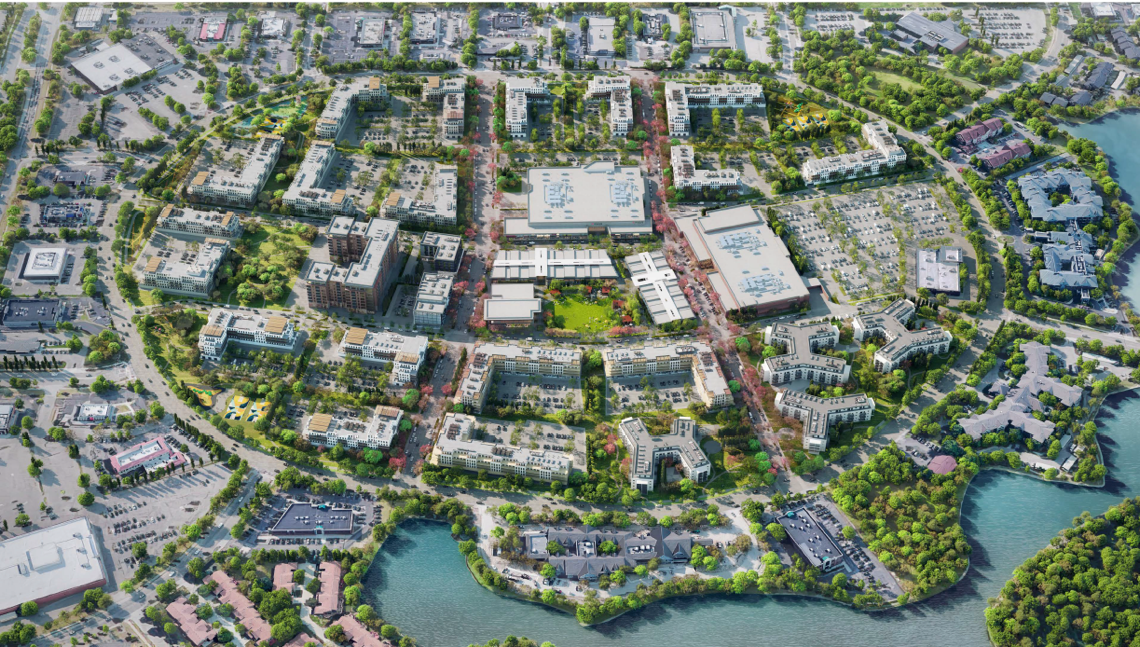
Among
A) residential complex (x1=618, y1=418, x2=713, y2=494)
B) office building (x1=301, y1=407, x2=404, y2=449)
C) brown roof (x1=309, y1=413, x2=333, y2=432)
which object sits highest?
brown roof (x1=309, y1=413, x2=333, y2=432)

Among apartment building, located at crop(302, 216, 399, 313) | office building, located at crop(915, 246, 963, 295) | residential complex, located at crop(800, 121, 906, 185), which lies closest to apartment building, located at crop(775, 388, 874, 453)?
office building, located at crop(915, 246, 963, 295)

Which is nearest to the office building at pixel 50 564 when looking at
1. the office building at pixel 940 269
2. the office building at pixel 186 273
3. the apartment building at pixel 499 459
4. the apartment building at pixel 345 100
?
the apartment building at pixel 499 459

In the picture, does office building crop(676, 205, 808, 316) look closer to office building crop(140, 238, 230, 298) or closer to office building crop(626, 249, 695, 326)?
office building crop(626, 249, 695, 326)

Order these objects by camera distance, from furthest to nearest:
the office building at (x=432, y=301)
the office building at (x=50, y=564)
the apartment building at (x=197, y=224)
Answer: the apartment building at (x=197, y=224) < the office building at (x=432, y=301) < the office building at (x=50, y=564)

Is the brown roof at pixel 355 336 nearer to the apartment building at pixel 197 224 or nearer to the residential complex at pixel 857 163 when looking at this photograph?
the apartment building at pixel 197 224

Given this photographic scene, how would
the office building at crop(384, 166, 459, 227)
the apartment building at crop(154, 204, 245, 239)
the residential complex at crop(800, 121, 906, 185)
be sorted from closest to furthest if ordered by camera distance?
the apartment building at crop(154, 204, 245, 239)
the office building at crop(384, 166, 459, 227)
the residential complex at crop(800, 121, 906, 185)

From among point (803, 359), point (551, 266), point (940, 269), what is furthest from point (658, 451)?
point (940, 269)

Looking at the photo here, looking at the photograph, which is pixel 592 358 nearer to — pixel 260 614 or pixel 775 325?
pixel 775 325

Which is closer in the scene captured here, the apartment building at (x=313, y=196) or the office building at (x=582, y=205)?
the office building at (x=582, y=205)
